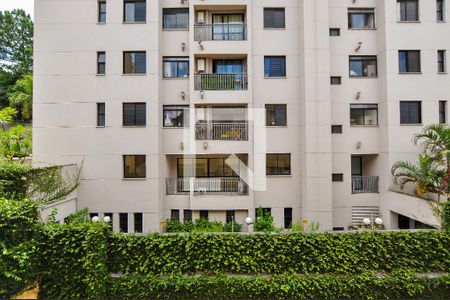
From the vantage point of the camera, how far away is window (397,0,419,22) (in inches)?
451

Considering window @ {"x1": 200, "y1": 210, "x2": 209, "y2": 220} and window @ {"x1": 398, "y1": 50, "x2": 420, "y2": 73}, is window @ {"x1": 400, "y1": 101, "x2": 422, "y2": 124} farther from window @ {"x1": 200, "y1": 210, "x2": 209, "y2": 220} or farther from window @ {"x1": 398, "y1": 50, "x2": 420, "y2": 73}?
window @ {"x1": 200, "y1": 210, "x2": 209, "y2": 220}

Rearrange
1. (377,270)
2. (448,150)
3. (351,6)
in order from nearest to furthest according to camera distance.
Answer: (377,270), (448,150), (351,6)

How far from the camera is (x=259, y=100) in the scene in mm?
11781

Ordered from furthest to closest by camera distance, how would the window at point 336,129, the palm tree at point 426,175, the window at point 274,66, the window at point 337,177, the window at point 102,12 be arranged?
the window at point 274,66 → the window at point 336,129 → the window at point 337,177 → the window at point 102,12 → the palm tree at point 426,175

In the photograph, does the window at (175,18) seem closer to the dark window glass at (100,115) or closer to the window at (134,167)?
the dark window glass at (100,115)

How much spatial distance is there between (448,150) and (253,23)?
10.7 metres

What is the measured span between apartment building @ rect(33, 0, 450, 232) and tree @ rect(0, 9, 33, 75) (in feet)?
79.1

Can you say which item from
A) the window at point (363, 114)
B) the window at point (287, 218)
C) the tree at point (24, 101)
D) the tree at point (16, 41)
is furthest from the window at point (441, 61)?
the tree at point (16, 41)

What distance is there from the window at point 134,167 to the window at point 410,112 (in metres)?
13.5

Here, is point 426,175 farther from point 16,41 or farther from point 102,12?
point 16,41

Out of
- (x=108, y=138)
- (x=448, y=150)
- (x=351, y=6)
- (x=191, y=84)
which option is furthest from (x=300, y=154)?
(x=108, y=138)

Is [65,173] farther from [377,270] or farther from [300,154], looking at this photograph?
[377,270]

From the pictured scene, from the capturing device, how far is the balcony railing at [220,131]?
1159 centimetres

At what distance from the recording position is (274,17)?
39.2ft
